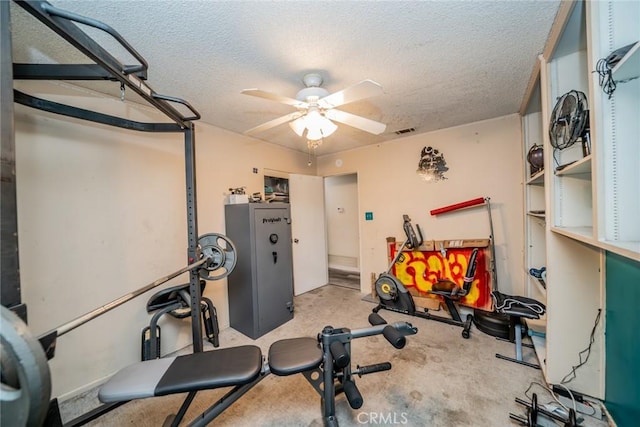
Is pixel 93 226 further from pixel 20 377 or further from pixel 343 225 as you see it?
pixel 343 225

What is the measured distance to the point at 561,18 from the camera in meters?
1.28

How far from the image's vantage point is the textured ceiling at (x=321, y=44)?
121cm

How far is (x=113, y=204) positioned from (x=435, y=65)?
9.31 feet

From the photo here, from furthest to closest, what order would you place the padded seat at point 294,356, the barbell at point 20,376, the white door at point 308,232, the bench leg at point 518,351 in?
the white door at point 308,232, the bench leg at point 518,351, the padded seat at point 294,356, the barbell at point 20,376

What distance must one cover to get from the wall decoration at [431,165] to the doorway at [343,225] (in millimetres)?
1980

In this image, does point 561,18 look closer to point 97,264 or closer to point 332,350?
point 332,350

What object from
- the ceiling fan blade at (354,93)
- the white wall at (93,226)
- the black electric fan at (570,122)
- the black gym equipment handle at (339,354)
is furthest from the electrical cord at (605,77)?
the white wall at (93,226)

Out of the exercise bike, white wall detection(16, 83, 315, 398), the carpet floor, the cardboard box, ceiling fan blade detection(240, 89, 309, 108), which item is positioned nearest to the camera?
ceiling fan blade detection(240, 89, 309, 108)

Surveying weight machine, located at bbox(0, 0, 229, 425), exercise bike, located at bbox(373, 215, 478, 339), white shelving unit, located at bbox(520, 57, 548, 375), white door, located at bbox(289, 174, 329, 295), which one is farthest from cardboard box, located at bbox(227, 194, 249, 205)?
white shelving unit, located at bbox(520, 57, 548, 375)

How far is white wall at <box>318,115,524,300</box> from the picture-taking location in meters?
2.71

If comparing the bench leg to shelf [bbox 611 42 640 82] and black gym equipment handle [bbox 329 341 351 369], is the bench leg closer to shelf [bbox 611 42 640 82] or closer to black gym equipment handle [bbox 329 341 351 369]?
black gym equipment handle [bbox 329 341 351 369]

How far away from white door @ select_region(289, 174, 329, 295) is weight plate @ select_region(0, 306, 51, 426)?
10.7 feet

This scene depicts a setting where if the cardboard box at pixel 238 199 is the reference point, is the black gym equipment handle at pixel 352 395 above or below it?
below

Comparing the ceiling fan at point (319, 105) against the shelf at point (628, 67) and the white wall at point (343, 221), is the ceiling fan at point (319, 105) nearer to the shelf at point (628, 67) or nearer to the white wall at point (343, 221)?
the shelf at point (628, 67)
